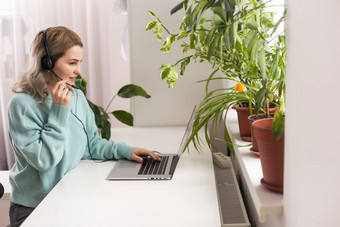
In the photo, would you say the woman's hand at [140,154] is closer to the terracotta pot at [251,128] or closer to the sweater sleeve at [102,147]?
the sweater sleeve at [102,147]

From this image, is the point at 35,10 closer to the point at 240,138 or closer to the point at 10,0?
the point at 10,0

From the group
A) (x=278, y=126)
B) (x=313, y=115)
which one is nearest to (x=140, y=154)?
(x=278, y=126)

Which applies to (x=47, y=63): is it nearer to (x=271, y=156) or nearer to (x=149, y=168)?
(x=149, y=168)

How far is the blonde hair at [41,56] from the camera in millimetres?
1702

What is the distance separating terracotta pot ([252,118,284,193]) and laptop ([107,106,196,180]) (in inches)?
20.3

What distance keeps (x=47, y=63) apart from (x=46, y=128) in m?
0.27

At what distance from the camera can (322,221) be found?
0.66 metres

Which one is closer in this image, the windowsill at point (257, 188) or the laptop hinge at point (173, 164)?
the windowsill at point (257, 188)

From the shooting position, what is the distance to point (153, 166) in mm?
1644

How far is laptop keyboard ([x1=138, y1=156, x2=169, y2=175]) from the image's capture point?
157 centimetres

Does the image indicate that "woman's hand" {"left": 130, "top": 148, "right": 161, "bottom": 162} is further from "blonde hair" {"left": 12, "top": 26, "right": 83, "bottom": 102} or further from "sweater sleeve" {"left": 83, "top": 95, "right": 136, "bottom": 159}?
"blonde hair" {"left": 12, "top": 26, "right": 83, "bottom": 102}

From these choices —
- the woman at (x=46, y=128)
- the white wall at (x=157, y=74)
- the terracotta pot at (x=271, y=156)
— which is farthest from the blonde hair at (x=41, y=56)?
the terracotta pot at (x=271, y=156)

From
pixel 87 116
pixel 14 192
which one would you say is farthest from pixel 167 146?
pixel 14 192

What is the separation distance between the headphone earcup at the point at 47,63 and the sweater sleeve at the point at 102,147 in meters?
0.31
